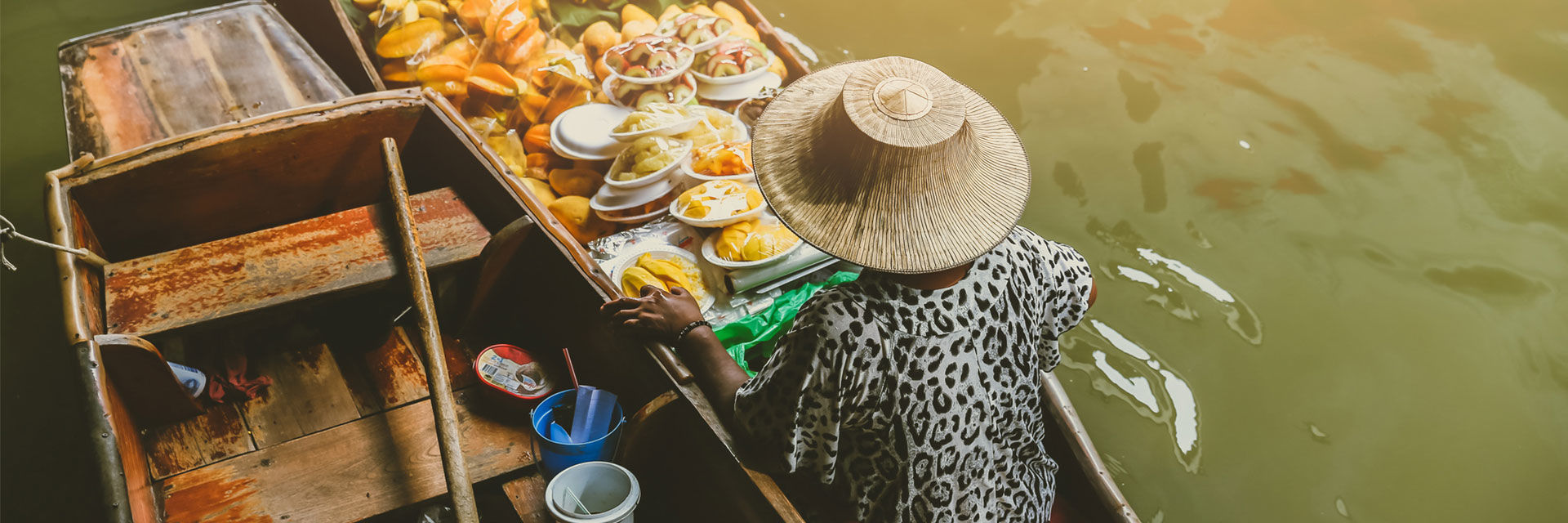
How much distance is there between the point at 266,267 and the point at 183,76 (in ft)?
4.42

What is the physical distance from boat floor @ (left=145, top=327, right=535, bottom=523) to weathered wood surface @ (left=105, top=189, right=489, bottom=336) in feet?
0.97

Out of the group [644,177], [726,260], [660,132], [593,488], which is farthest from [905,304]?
[660,132]

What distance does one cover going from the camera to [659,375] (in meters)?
1.91

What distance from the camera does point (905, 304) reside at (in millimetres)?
1471

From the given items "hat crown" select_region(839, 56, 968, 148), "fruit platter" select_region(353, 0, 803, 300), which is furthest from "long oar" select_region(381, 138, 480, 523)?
"hat crown" select_region(839, 56, 968, 148)

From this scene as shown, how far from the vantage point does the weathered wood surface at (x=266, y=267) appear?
2020 mm

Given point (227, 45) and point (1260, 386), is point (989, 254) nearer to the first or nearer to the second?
point (1260, 386)

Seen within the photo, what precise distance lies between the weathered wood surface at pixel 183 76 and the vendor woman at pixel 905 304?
229cm

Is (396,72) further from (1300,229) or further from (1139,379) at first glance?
(1300,229)

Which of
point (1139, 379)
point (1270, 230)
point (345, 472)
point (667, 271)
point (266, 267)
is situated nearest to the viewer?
point (345, 472)

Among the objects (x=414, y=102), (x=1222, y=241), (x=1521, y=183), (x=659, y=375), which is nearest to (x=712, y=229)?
(x=659, y=375)

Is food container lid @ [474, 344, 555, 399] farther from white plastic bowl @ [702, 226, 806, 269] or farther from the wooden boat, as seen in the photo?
white plastic bowl @ [702, 226, 806, 269]

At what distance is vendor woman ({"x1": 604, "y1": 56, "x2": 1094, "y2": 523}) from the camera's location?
4.64 feet

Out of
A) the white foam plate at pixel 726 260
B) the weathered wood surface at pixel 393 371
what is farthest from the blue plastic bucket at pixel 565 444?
the white foam plate at pixel 726 260
